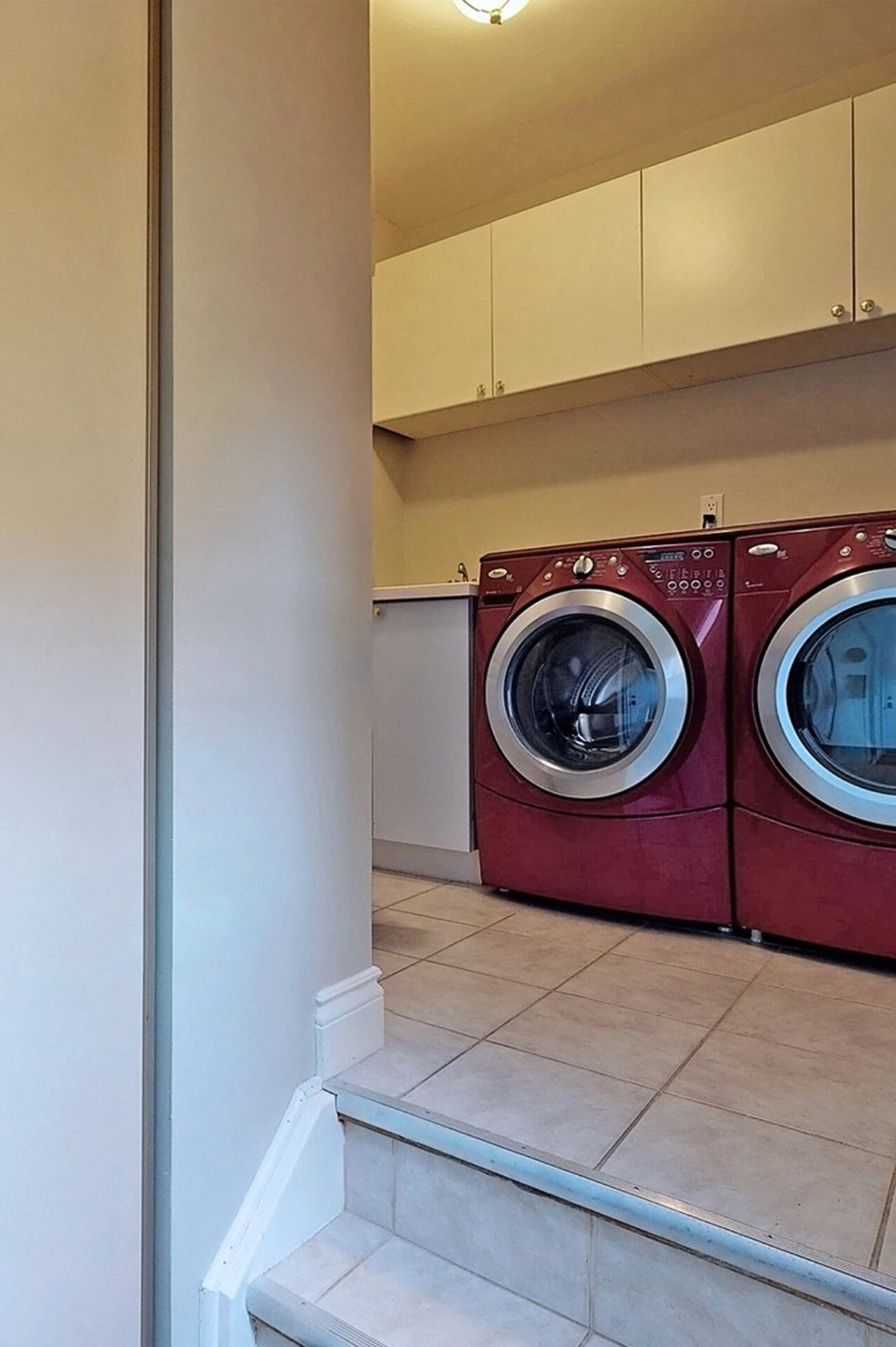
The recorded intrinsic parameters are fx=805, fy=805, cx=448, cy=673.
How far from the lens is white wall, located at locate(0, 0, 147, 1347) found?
30.6 inches

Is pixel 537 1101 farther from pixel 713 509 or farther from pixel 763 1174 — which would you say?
pixel 713 509

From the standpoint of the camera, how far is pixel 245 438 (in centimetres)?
100

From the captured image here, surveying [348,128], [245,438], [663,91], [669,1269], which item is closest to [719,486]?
[663,91]

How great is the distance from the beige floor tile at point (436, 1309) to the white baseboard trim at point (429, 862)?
1.22 meters

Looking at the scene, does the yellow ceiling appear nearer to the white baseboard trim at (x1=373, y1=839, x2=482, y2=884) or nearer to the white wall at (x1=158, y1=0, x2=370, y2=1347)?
the white wall at (x1=158, y1=0, x2=370, y2=1347)

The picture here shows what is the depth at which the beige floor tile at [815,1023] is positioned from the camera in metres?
1.25

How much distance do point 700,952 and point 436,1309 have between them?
0.96m

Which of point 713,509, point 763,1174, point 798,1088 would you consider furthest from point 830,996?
point 713,509

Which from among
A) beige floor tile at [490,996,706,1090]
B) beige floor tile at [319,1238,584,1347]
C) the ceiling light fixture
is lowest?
beige floor tile at [319,1238,584,1347]

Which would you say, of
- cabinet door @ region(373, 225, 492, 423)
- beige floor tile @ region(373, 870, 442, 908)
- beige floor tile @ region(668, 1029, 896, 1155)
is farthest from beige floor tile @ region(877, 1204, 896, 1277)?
cabinet door @ region(373, 225, 492, 423)

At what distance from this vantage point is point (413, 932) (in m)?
1.82

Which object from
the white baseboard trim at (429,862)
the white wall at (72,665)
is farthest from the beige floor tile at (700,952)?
the white wall at (72,665)

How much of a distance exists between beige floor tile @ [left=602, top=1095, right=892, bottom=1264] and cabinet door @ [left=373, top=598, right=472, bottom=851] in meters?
1.21

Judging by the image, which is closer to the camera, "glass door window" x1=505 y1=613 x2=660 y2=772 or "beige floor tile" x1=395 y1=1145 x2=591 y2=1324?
"beige floor tile" x1=395 y1=1145 x2=591 y2=1324
